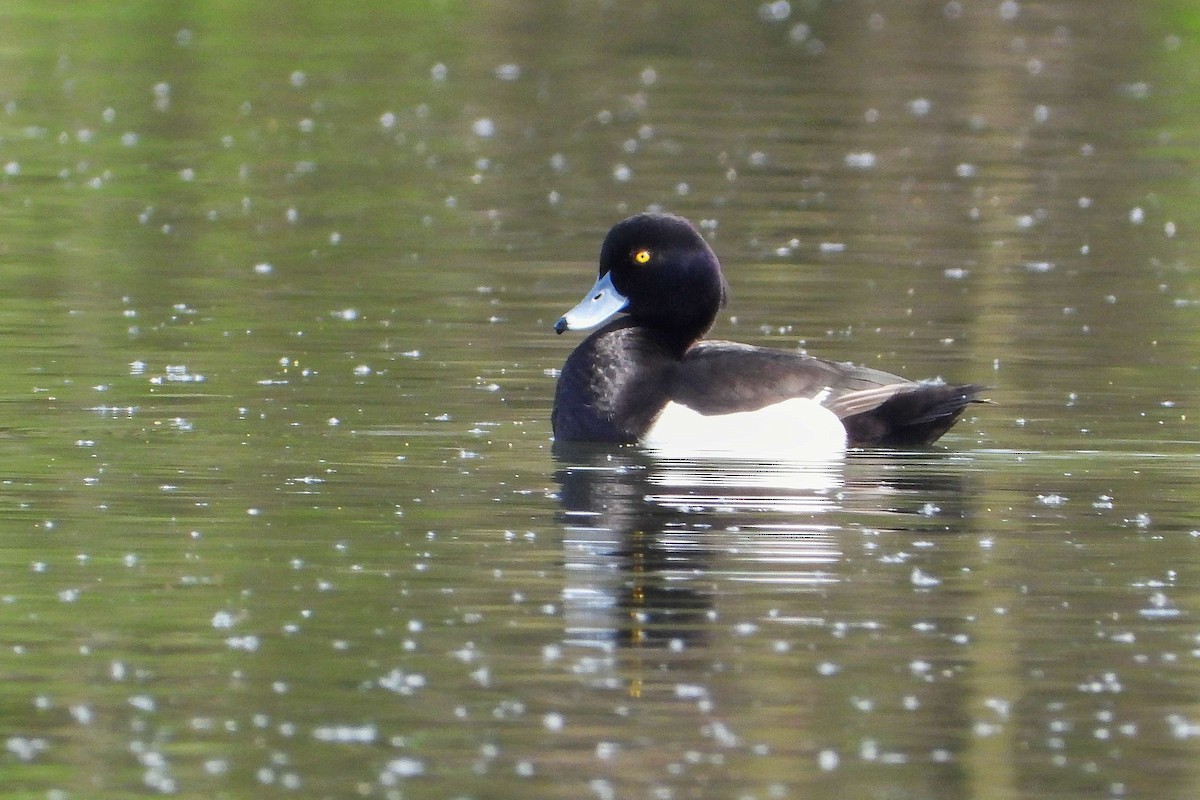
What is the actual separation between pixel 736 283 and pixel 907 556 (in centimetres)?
698

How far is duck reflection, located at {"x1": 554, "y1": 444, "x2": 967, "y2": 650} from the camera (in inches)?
327

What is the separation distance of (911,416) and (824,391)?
16.6 inches

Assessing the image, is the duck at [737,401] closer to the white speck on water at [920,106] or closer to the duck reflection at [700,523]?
the duck reflection at [700,523]

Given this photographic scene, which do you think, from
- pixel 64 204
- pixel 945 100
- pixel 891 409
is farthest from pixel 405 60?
pixel 891 409

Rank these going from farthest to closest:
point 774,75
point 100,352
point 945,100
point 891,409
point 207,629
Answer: point 774,75, point 945,100, point 100,352, point 891,409, point 207,629

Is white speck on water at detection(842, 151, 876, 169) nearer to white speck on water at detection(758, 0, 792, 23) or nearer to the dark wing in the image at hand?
the dark wing

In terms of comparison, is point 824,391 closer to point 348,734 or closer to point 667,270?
point 667,270

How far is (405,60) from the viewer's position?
30.5 metres

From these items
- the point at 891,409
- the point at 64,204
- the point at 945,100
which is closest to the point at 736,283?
the point at 891,409

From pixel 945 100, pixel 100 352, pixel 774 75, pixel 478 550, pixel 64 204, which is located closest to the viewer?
pixel 478 550

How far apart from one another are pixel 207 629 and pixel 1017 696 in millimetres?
2632

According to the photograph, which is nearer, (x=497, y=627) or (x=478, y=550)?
(x=497, y=627)

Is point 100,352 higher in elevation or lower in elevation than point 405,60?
lower

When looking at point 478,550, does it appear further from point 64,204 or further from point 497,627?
point 64,204
